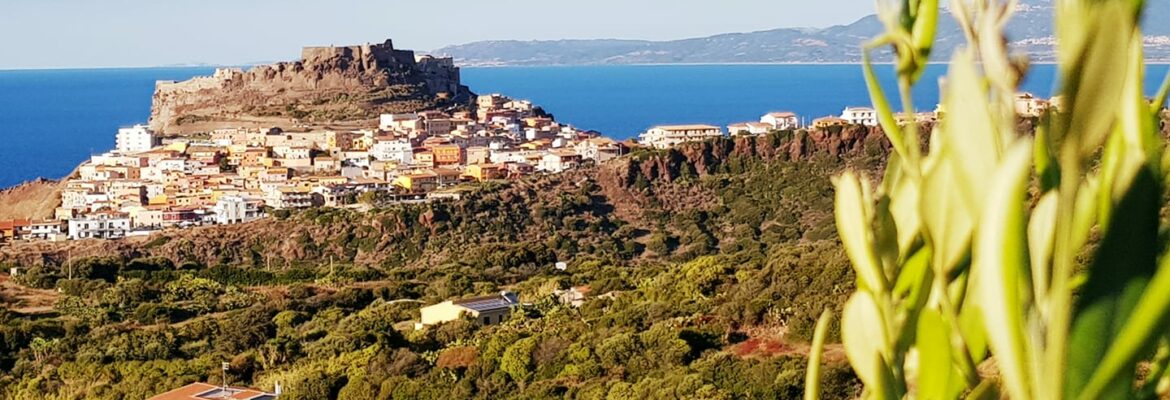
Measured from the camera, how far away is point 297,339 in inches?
671

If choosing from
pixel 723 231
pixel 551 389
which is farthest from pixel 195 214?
pixel 551 389

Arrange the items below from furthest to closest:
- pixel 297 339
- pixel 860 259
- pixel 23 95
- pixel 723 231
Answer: pixel 23 95
pixel 723 231
pixel 297 339
pixel 860 259

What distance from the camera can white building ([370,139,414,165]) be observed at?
41075 millimetres

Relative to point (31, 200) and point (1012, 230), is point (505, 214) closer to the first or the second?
point (31, 200)

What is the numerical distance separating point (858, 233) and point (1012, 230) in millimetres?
152

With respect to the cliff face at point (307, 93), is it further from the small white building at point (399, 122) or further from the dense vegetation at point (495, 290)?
the dense vegetation at point (495, 290)

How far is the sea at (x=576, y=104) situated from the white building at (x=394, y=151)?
23.5 m

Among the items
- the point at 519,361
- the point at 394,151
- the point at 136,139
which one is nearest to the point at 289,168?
the point at 394,151

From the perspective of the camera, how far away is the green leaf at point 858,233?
904mm

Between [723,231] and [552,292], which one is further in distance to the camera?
[723,231]

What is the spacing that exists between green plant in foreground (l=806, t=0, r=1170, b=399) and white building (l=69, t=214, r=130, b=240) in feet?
109

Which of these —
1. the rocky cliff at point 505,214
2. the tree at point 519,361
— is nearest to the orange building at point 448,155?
the rocky cliff at point 505,214

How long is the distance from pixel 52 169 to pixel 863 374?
6828cm

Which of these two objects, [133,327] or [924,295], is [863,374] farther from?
[133,327]
